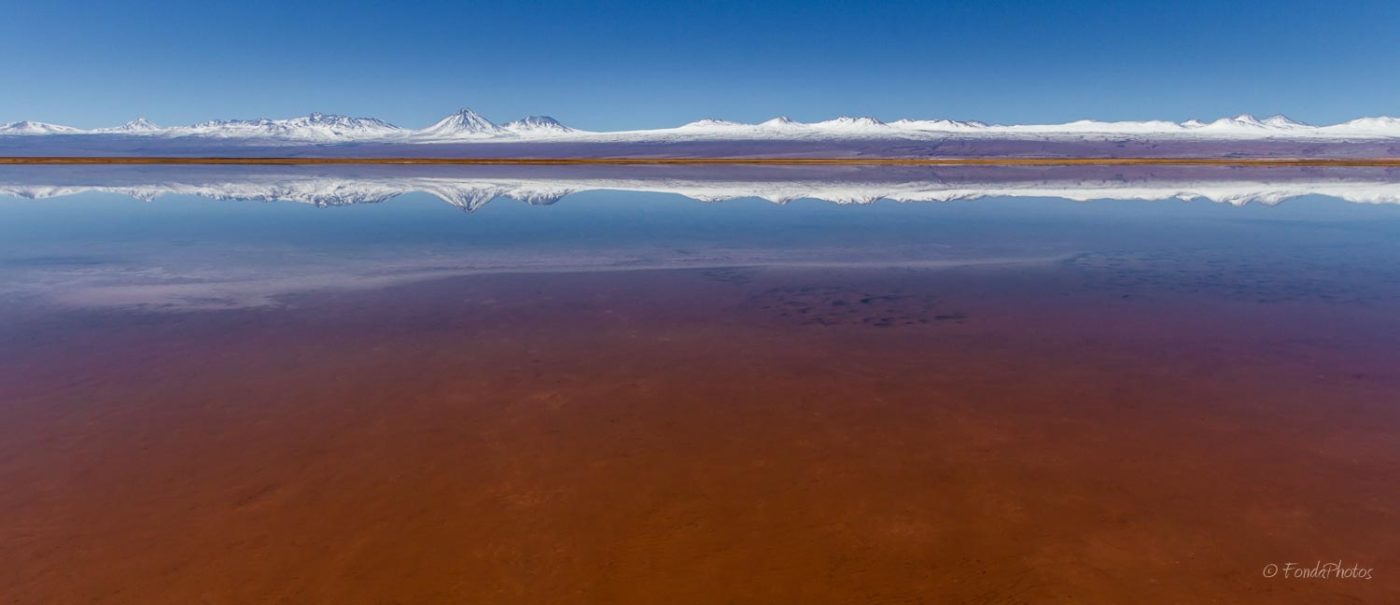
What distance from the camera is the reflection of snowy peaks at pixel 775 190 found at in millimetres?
24531

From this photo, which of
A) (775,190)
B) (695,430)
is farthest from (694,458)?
(775,190)

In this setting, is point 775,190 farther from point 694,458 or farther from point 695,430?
point 694,458

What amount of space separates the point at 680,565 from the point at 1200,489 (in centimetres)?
300

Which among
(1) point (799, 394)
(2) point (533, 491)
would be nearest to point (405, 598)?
(2) point (533, 491)

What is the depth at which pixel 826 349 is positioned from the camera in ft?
23.6

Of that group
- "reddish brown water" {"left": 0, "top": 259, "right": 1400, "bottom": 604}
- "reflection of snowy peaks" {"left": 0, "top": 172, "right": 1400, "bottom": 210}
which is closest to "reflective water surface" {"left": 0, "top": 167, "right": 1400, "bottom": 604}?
"reddish brown water" {"left": 0, "top": 259, "right": 1400, "bottom": 604}

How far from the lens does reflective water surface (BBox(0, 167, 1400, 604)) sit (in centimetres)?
371

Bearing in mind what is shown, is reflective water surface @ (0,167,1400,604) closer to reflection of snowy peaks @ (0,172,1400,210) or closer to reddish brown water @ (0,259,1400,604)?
reddish brown water @ (0,259,1400,604)

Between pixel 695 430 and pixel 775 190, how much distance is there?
2361 cm

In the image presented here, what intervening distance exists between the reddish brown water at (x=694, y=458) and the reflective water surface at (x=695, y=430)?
0.02 metres

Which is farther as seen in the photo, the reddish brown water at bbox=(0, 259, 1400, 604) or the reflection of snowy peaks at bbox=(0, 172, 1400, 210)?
the reflection of snowy peaks at bbox=(0, 172, 1400, 210)

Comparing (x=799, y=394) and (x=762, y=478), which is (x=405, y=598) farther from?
(x=799, y=394)

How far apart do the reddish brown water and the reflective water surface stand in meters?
0.02

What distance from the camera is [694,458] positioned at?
15.9 ft
